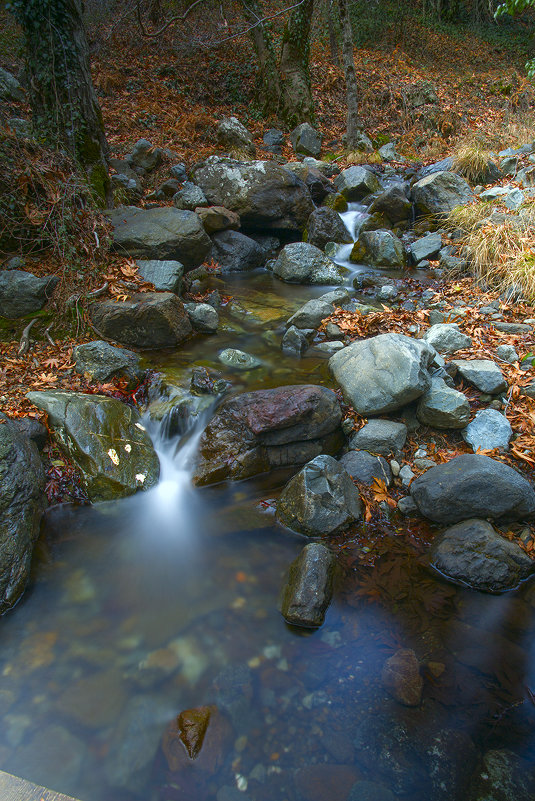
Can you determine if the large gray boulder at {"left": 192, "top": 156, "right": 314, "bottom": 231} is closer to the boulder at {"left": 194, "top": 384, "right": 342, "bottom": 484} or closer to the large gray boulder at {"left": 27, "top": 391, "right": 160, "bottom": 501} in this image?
the boulder at {"left": 194, "top": 384, "right": 342, "bottom": 484}

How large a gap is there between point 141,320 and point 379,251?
202 inches

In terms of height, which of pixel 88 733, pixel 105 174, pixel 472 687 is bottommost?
pixel 472 687

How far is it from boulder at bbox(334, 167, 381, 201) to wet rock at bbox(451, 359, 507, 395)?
7.52 metres

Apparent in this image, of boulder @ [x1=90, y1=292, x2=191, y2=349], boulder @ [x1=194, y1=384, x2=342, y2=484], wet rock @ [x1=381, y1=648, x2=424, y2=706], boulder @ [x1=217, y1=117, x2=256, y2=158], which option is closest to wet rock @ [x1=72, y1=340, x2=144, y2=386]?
boulder @ [x1=90, y1=292, x2=191, y2=349]

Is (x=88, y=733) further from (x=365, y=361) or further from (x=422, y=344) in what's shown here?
(x=422, y=344)

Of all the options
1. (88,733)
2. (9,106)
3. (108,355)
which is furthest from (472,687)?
(9,106)

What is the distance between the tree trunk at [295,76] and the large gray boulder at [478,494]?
46.6 feet

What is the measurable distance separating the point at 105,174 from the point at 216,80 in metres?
10.4

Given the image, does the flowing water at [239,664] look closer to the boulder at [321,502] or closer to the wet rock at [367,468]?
the boulder at [321,502]

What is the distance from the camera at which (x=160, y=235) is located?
702 cm

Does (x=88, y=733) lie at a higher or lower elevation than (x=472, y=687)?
higher

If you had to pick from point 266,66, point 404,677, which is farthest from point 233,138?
point 404,677

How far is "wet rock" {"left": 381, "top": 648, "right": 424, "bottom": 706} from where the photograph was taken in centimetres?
258

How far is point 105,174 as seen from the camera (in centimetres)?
→ 730
